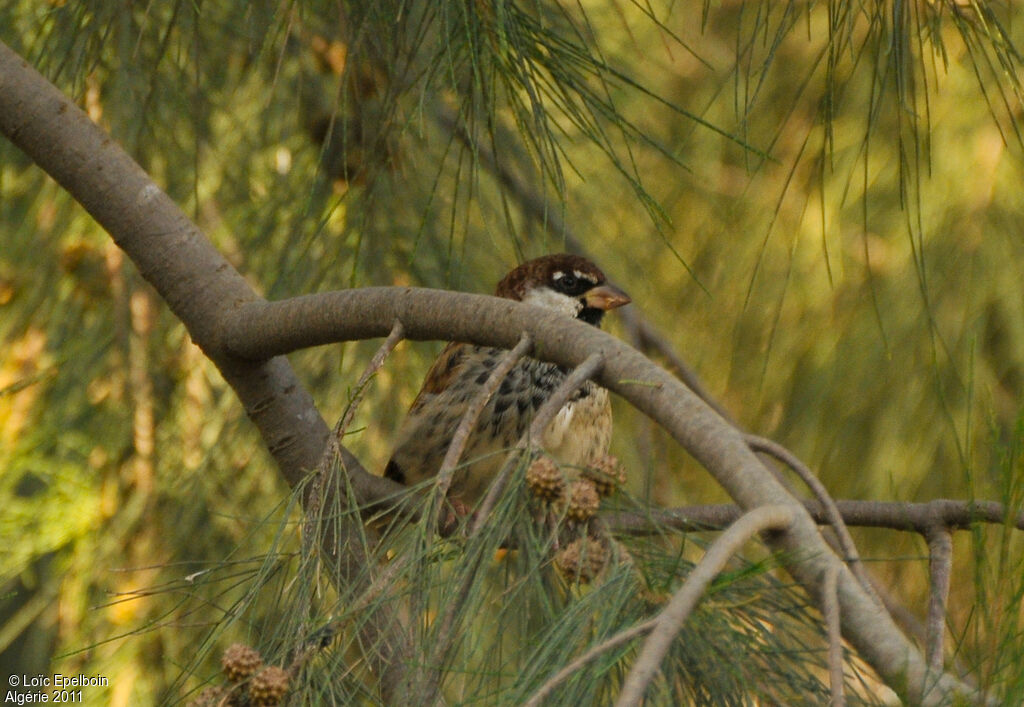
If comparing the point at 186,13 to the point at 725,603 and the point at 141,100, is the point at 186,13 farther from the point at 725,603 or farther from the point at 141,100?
the point at 725,603

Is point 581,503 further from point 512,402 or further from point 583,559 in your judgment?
point 512,402

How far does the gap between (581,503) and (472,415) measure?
133 millimetres

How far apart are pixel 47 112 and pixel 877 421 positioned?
4.20ft

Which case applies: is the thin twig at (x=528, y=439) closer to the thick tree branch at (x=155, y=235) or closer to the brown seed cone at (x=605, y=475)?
the brown seed cone at (x=605, y=475)

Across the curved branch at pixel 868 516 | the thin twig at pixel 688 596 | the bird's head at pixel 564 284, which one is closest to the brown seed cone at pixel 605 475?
the curved branch at pixel 868 516

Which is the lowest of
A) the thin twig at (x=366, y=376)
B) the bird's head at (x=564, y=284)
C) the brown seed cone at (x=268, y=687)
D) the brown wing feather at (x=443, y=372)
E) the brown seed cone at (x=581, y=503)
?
the brown seed cone at (x=268, y=687)

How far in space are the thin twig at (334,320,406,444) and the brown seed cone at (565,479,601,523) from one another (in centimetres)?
23

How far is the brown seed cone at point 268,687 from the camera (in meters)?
0.85

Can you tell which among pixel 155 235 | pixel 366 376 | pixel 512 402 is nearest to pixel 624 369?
pixel 366 376

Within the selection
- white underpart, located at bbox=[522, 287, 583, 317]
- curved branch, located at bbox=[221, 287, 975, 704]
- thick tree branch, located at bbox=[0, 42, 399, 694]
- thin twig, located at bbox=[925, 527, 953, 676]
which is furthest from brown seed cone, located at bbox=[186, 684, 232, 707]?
white underpart, located at bbox=[522, 287, 583, 317]

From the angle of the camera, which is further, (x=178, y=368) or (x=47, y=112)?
(x=178, y=368)

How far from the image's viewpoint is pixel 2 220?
1962mm

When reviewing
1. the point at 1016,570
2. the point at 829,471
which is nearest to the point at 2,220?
the point at 829,471
